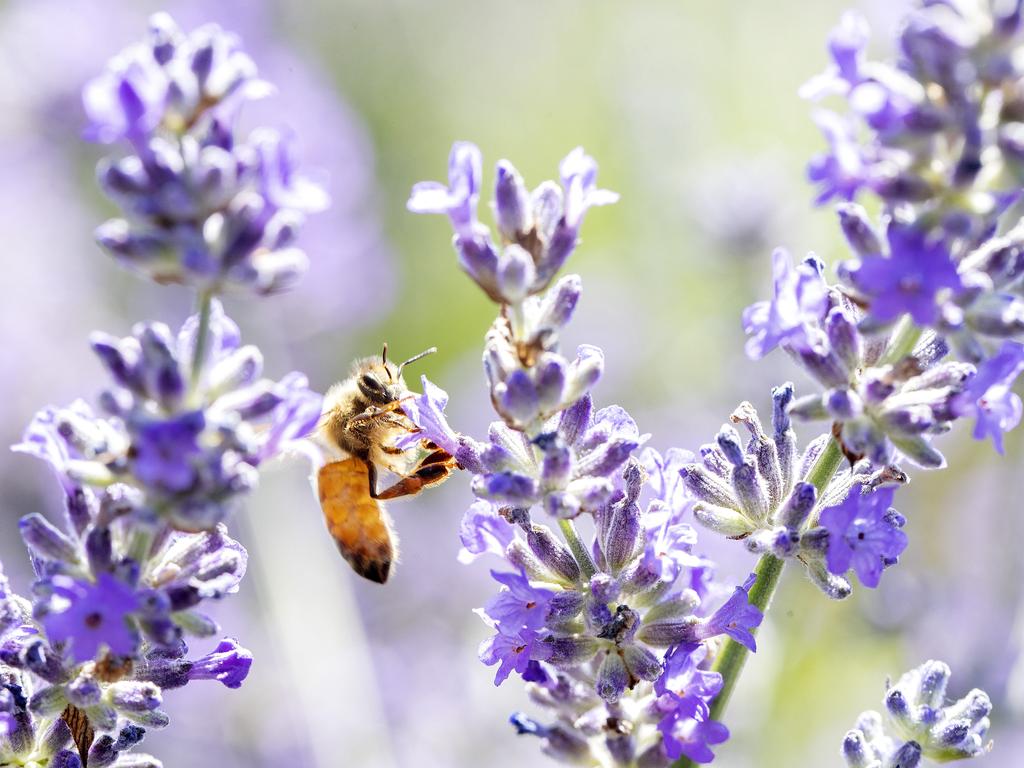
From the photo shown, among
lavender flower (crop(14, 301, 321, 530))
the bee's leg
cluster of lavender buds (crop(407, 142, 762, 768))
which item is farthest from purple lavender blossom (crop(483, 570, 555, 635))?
the bee's leg

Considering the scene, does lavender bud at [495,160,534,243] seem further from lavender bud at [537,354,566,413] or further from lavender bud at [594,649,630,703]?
lavender bud at [594,649,630,703]

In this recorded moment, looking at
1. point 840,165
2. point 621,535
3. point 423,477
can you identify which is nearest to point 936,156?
point 840,165

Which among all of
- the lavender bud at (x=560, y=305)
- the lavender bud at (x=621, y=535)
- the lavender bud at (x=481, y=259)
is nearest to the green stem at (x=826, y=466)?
the lavender bud at (x=621, y=535)

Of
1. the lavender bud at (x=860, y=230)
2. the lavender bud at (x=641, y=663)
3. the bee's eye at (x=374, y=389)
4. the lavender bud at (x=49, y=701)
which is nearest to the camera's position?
the lavender bud at (x=860, y=230)

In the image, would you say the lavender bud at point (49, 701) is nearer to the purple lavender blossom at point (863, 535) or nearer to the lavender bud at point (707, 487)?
the lavender bud at point (707, 487)

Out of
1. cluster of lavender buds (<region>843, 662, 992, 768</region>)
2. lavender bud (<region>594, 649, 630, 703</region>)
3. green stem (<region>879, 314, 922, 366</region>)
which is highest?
green stem (<region>879, 314, 922, 366</region>)

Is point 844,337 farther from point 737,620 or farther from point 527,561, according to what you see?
point 527,561
